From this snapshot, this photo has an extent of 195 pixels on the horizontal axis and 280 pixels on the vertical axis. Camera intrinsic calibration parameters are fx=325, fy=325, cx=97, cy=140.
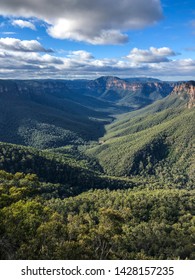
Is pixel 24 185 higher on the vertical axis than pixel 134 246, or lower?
higher

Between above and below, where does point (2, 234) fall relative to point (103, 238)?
above

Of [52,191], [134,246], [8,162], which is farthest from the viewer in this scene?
[8,162]

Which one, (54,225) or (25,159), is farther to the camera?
(25,159)

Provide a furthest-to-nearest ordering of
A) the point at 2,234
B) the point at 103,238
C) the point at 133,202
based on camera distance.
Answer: the point at 133,202
the point at 103,238
the point at 2,234
